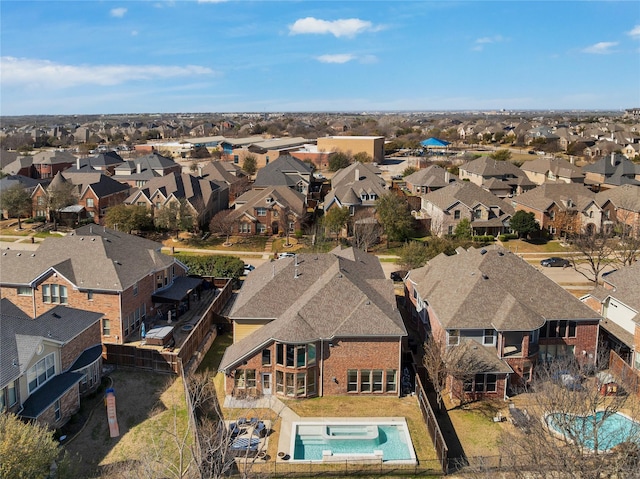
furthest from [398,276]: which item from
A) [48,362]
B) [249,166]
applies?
[249,166]

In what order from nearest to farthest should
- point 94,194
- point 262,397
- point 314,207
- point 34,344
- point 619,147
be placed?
point 34,344
point 262,397
point 94,194
point 314,207
point 619,147

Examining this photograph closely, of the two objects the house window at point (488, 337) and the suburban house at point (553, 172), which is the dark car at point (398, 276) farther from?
the suburban house at point (553, 172)

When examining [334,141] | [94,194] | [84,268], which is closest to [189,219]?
[94,194]

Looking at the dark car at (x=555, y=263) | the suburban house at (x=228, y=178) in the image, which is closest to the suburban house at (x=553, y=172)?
the dark car at (x=555, y=263)

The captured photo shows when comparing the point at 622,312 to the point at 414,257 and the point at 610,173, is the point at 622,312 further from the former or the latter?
the point at 610,173

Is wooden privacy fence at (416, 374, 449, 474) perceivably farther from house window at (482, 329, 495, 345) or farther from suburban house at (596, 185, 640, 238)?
suburban house at (596, 185, 640, 238)

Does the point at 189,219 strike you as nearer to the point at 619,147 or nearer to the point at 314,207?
the point at 314,207
